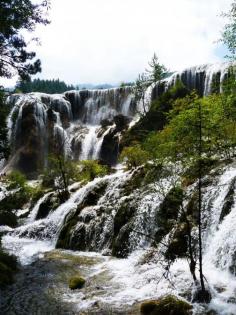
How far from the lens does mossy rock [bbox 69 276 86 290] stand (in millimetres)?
16297

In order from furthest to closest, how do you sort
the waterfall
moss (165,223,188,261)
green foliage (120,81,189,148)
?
the waterfall
green foliage (120,81,189,148)
moss (165,223,188,261)

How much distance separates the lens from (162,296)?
1382 centimetres

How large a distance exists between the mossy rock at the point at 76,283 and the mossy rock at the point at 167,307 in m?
3.97

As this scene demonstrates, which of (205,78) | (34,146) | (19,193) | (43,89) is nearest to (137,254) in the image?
(19,193)

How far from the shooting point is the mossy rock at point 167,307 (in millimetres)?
12344

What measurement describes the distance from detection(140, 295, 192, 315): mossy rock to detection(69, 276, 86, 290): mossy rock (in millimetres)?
3968

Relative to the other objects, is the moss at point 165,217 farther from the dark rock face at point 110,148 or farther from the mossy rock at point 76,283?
the dark rock face at point 110,148

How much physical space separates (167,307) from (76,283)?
499 cm

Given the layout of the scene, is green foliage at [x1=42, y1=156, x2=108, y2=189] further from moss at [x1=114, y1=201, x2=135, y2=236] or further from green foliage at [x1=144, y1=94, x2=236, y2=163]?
green foliage at [x1=144, y1=94, x2=236, y2=163]

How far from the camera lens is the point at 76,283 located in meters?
16.4

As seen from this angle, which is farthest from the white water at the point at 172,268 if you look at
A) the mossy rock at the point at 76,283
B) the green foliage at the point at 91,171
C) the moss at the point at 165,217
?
the green foliage at the point at 91,171

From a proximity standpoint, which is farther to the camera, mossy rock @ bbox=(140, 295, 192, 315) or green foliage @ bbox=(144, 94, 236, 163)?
green foliage @ bbox=(144, 94, 236, 163)

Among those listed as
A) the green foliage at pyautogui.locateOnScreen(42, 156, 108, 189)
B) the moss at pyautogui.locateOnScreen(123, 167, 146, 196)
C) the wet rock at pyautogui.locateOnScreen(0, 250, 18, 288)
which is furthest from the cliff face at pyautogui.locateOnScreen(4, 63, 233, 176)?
the wet rock at pyautogui.locateOnScreen(0, 250, 18, 288)

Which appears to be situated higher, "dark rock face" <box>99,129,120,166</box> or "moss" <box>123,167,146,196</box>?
"dark rock face" <box>99,129,120,166</box>
